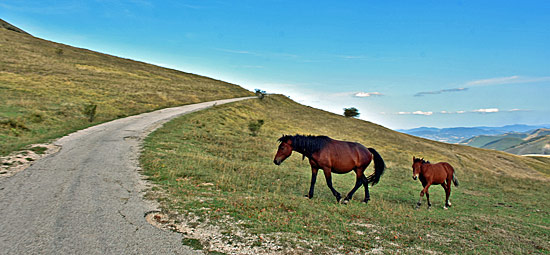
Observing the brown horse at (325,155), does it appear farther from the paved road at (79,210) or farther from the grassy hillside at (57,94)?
the grassy hillside at (57,94)

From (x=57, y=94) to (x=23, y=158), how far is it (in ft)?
90.0

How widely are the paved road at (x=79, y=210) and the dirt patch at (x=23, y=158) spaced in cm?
39

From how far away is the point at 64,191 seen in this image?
8.28 metres

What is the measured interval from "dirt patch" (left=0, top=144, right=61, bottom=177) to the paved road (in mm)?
391

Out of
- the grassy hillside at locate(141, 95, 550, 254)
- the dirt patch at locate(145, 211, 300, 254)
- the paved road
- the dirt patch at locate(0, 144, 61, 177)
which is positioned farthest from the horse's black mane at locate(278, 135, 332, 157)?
the dirt patch at locate(0, 144, 61, 177)

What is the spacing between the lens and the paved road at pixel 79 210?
5328 millimetres

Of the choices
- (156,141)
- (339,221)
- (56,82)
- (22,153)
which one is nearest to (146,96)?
(56,82)

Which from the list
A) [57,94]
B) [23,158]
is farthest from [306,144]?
[57,94]

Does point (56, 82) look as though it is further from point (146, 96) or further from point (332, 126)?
point (332, 126)

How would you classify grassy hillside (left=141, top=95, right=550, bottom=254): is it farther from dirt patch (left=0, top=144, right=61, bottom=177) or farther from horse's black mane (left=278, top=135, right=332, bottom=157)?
dirt patch (left=0, top=144, right=61, bottom=177)

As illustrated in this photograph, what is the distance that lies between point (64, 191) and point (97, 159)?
4.70 m

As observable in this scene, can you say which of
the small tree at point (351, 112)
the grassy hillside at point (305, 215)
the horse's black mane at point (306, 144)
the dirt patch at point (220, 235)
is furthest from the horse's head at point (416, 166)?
the small tree at point (351, 112)

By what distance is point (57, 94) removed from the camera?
3359 cm

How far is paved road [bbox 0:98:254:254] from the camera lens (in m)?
5.33
